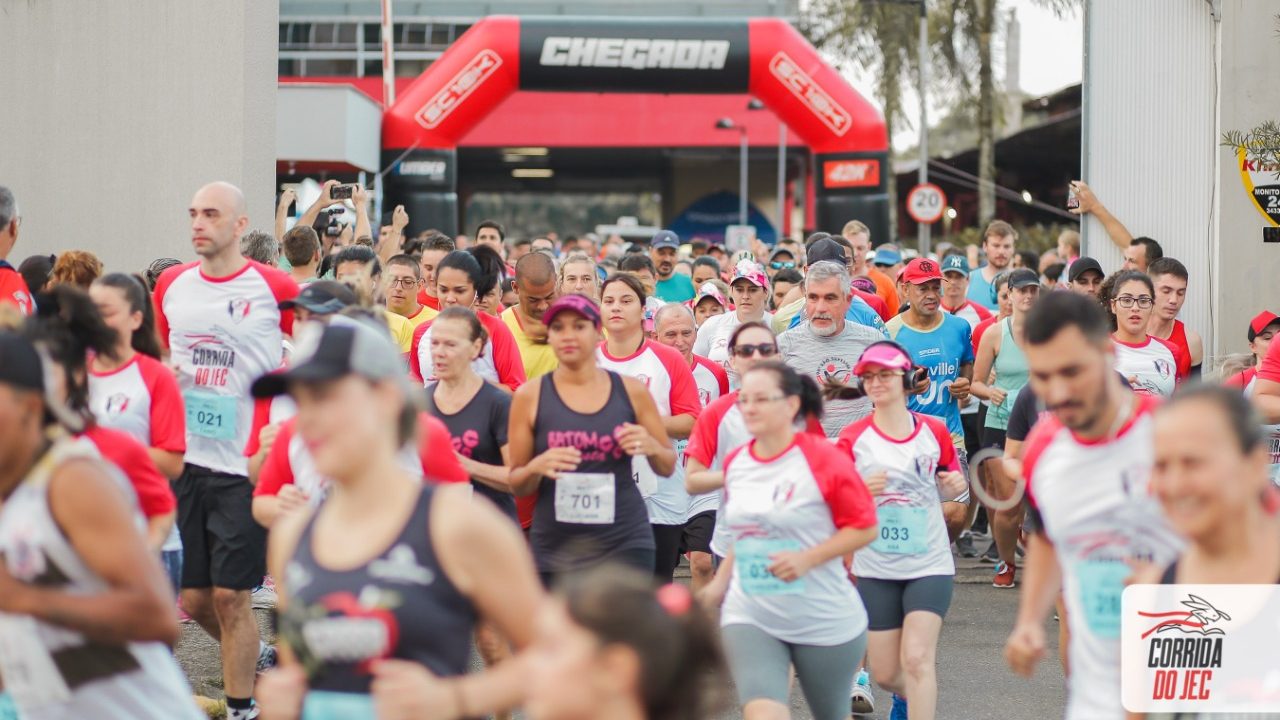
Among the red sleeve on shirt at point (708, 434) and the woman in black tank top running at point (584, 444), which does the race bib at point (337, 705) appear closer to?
the woman in black tank top running at point (584, 444)

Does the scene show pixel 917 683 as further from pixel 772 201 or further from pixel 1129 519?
pixel 772 201

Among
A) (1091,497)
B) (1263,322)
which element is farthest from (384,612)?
(1263,322)

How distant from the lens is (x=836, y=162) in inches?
875

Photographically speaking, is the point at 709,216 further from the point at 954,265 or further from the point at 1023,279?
the point at 1023,279

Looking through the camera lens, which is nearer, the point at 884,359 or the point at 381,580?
the point at 381,580

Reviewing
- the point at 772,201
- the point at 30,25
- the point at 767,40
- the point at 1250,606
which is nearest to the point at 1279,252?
the point at 1250,606

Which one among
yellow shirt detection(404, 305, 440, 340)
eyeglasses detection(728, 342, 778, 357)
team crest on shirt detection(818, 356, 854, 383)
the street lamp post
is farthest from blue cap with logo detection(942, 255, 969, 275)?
the street lamp post

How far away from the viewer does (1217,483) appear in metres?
3.41

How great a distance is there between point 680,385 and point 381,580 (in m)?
4.32

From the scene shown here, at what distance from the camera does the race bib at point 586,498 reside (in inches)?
254

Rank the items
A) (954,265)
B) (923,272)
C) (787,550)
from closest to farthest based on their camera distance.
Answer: (787,550), (923,272), (954,265)

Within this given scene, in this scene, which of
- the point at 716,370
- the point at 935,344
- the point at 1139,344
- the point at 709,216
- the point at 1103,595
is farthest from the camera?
the point at 709,216

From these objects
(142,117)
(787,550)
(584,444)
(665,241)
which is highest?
(142,117)

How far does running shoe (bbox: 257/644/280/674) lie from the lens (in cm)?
779
